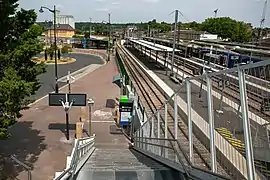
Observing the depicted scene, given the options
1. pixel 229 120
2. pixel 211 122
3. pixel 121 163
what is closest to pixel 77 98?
pixel 121 163

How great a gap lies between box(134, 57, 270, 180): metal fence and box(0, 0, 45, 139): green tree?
22.0 ft

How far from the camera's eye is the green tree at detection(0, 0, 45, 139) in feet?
34.7

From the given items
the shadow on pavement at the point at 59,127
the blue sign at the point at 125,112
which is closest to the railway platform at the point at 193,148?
the blue sign at the point at 125,112

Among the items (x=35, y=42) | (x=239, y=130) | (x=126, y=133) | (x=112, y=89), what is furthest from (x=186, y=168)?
(x=112, y=89)

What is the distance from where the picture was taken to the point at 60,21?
13938 cm

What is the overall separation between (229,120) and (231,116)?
0.08 meters

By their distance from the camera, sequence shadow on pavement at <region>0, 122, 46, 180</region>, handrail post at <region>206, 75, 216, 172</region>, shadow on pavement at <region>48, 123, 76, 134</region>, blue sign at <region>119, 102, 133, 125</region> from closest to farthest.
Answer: handrail post at <region>206, 75, 216, 172</region> < shadow on pavement at <region>0, 122, 46, 180</region> < blue sign at <region>119, 102, 133, 125</region> < shadow on pavement at <region>48, 123, 76, 134</region>

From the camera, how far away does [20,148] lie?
16016 millimetres

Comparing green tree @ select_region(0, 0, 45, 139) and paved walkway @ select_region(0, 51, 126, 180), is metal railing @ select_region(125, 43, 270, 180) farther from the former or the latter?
paved walkway @ select_region(0, 51, 126, 180)

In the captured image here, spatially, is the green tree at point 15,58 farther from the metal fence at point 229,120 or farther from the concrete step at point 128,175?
the metal fence at point 229,120

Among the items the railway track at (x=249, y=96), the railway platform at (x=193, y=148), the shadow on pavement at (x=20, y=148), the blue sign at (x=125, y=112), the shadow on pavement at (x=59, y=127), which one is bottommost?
the shadow on pavement at (x=20, y=148)

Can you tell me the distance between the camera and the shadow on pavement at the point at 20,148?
13.5 meters

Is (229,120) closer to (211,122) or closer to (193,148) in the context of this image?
(211,122)

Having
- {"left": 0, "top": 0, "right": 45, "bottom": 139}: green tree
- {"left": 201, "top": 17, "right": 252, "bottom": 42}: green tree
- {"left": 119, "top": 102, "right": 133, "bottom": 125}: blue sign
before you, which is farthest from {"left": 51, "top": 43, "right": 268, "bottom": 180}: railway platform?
{"left": 201, "top": 17, "right": 252, "bottom": 42}: green tree
